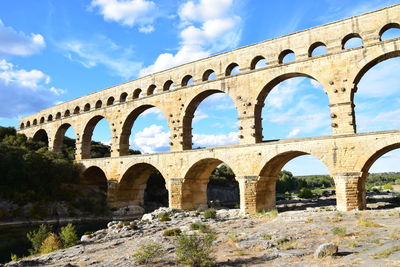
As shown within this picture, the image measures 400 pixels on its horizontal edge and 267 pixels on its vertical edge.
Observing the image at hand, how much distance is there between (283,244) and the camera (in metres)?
11.0

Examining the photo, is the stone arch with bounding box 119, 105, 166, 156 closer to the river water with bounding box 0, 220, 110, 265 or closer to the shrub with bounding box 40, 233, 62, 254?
the river water with bounding box 0, 220, 110, 265

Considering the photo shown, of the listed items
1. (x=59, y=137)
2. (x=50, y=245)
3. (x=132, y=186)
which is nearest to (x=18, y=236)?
(x=50, y=245)

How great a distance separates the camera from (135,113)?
103 ft

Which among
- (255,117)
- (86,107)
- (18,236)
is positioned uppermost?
(86,107)

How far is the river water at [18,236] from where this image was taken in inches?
682

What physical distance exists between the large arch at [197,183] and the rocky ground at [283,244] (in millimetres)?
8258

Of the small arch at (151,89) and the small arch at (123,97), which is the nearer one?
the small arch at (151,89)

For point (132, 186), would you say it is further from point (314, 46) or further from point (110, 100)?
point (314, 46)

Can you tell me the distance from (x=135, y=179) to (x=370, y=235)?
2379 cm

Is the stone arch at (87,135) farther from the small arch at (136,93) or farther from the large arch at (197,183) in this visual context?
the large arch at (197,183)

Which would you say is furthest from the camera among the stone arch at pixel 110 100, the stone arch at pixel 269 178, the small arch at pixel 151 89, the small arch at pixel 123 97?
the stone arch at pixel 110 100

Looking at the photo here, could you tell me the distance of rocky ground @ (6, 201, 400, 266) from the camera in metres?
9.03

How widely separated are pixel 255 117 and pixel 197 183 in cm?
726

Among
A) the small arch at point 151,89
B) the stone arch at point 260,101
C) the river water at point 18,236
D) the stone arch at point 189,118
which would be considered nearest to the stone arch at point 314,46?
the stone arch at point 260,101
